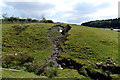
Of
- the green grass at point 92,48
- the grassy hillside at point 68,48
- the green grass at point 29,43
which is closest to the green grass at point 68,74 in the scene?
the grassy hillside at point 68,48

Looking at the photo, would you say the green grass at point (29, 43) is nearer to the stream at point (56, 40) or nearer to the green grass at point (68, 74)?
the stream at point (56, 40)

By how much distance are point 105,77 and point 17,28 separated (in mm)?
45056

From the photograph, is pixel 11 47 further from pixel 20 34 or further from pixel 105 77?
pixel 105 77

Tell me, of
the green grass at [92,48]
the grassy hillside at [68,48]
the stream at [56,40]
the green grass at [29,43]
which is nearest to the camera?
the grassy hillside at [68,48]

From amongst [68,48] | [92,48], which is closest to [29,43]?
[68,48]

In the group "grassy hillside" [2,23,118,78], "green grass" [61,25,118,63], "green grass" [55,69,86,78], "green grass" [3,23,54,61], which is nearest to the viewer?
"green grass" [55,69,86,78]

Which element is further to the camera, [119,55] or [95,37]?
[95,37]

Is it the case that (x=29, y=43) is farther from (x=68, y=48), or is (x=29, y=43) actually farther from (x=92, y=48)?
(x=92, y=48)

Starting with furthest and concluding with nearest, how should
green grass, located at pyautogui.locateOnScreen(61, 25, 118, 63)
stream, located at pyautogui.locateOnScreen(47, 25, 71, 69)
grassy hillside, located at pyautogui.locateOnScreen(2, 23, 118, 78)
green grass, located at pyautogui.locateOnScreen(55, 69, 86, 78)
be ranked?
stream, located at pyautogui.locateOnScreen(47, 25, 71, 69), green grass, located at pyautogui.locateOnScreen(61, 25, 118, 63), grassy hillside, located at pyautogui.locateOnScreen(2, 23, 118, 78), green grass, located at pyautogui.locateOnScreen(55, 69, 86, 78)

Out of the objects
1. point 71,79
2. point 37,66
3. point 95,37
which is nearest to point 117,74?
point 71,79

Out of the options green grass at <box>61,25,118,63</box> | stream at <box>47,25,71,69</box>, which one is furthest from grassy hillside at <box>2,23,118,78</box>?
stream at <box>47,25,71,69</box>

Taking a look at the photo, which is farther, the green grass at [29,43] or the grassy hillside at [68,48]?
the green grass at [29,43]

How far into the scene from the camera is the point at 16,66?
29.6 meters

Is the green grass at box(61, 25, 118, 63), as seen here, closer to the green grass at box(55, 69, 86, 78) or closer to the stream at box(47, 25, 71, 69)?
the stream at box(47, 25, 71, 69)
